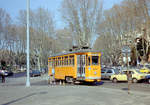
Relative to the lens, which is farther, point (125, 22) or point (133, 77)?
point (125, 22)

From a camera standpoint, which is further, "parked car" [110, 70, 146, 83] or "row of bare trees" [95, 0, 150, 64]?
"row of bare trees" [95, 0, 150, 64]

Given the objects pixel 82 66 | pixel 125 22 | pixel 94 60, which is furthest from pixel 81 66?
pixel 125 22

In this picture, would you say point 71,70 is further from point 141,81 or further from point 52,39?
point 52,39

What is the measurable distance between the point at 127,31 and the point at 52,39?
17364 mm

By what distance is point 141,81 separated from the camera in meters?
22.5

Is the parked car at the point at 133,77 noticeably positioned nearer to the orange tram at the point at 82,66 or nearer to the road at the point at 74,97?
the orange tram at the point at 82,66

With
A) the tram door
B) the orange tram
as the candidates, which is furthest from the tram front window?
the tram door

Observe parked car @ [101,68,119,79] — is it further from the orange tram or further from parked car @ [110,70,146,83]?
the orange tram

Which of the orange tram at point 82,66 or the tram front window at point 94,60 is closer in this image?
the orange tram at point 82,66

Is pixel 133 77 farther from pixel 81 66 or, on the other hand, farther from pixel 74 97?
pixel 74 97

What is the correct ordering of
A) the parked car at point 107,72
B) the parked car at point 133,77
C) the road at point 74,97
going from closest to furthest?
1. the road at point 74,97
2. the parked car at point 133,77
3. the parked car at point 107,72

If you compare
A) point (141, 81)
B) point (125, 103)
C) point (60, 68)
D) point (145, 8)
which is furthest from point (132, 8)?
point (125, 103)

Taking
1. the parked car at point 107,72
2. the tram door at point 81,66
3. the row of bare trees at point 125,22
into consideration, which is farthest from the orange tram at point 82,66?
the row of bare trees at point 125,22

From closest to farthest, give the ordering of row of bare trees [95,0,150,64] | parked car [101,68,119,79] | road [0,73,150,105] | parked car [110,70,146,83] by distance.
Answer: road [0,73,150,105] < parked car [110,70,146,83] < parked car [101,68,119,79] < row of bare trees [95,0,150,64]
